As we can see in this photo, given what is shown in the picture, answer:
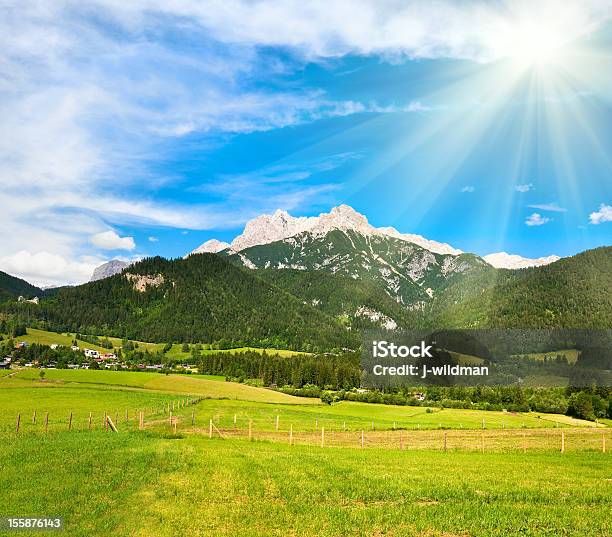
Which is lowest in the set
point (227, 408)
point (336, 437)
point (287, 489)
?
point (227, 408)

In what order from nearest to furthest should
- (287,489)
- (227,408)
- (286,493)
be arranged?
(286,493) < (287,489) < (227,408)

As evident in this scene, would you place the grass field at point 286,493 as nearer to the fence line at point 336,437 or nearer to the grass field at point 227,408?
the fence line at point 336,437

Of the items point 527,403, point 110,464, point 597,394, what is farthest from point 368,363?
point 110,464

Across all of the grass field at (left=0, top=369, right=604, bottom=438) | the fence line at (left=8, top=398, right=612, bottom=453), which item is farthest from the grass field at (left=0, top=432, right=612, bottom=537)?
the grass field at (left=0, top=369, right=604, bottom=438)

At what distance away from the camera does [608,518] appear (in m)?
21.2

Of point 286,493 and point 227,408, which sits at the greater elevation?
point 286,493

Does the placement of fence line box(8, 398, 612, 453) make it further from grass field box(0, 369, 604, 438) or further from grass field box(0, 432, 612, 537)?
grass field box(0, 432, 612, 537)

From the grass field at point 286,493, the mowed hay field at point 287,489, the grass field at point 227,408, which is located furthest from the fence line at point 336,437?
the grass field at point 286,493

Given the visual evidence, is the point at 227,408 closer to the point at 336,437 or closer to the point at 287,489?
the point at 336,437

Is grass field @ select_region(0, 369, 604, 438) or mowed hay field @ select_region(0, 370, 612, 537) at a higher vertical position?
mowed hay field @ select_region(0, 370, 612, 537)

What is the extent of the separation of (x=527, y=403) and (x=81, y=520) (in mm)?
153443

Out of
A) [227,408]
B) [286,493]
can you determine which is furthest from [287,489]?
[227,408]

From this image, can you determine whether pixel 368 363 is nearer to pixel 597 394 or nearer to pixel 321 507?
pixel 597 394

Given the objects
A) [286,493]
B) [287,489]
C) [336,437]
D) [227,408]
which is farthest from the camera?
[227,408]
